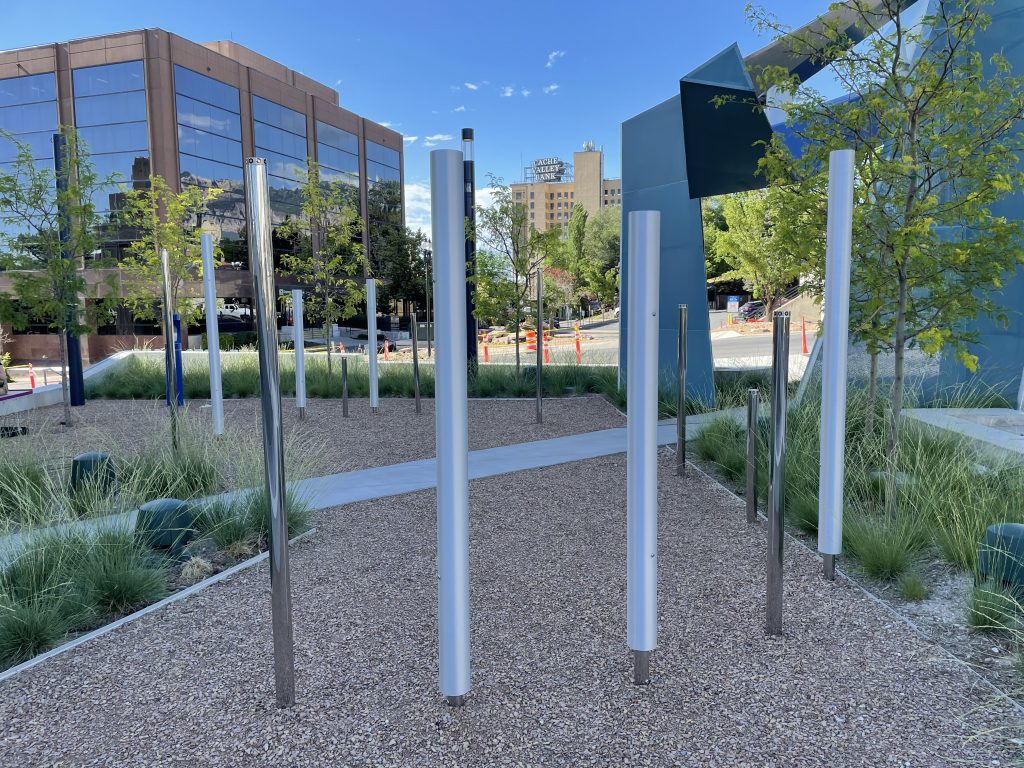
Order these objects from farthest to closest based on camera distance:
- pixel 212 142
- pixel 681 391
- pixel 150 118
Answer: pixel 212 142, pixel 150 118, pixel 681 391

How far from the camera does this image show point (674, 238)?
1159 centimetres

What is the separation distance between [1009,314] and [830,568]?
6732 millimetres

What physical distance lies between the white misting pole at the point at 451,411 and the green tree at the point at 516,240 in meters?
11.6

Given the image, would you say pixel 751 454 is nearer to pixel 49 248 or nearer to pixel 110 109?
pixel 49 248

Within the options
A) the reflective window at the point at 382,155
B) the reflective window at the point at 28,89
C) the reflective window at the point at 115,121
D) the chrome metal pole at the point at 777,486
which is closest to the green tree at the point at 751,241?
the reflective window at the point at 382,155

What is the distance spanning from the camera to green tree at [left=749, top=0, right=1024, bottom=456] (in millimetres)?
4980

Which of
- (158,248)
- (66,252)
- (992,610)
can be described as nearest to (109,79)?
(158,248)

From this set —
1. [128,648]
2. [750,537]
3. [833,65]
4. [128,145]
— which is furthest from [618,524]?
[128,145]

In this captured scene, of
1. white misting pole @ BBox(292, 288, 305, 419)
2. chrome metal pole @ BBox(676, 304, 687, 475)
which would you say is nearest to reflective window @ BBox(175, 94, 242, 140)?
white misting pole @ BBox(292, 288, 305, 419)

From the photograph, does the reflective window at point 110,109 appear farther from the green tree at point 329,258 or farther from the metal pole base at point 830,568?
the metal pole base at point 830,568

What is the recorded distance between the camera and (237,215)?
35562mm

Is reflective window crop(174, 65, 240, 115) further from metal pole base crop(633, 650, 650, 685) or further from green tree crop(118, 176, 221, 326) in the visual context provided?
metal pole base crop(633, 650, 650, 685)

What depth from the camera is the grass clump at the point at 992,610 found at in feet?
11.8

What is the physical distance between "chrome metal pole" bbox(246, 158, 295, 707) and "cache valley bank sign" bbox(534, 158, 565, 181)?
6520 inches
